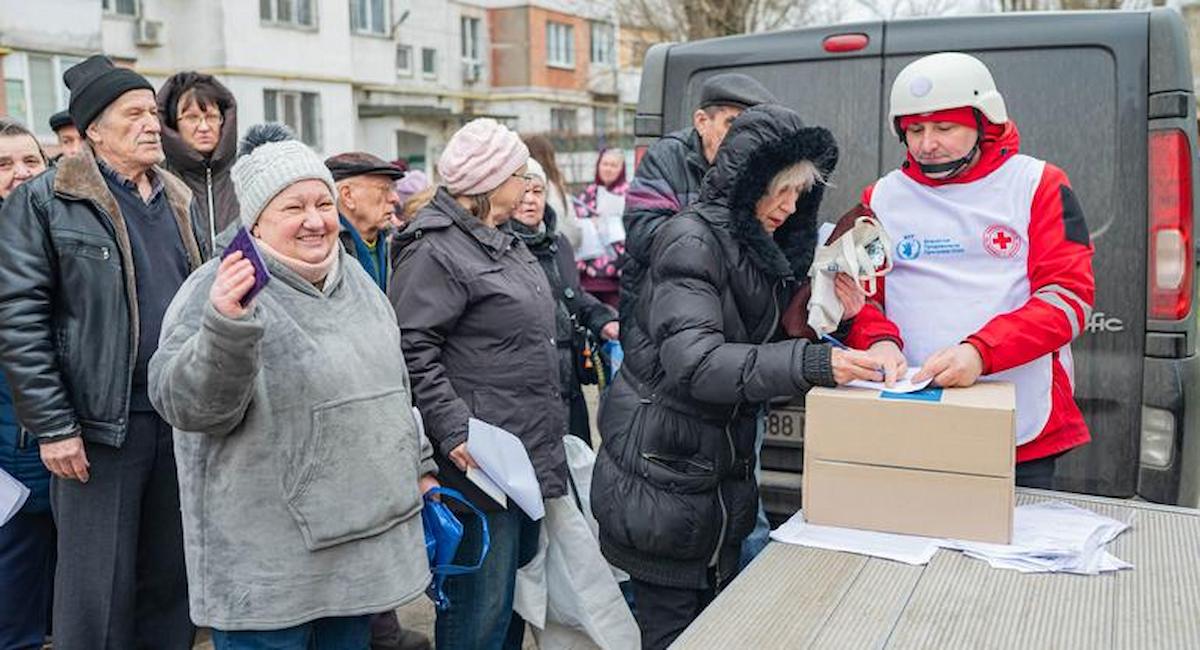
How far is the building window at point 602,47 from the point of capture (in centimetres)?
4066

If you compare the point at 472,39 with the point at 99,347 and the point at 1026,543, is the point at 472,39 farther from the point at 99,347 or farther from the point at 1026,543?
the point at 1026,543

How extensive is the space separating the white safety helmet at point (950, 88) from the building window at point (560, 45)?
36367 mm

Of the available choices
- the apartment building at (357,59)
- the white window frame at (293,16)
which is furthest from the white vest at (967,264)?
the white window frame at (293,16)

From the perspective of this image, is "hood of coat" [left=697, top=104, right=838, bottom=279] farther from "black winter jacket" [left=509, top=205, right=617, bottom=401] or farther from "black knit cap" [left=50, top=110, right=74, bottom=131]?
"black knit cap" [left=50, top=110, right=74, bottom=131]

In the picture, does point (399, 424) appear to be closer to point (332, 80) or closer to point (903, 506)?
point (903, 506)

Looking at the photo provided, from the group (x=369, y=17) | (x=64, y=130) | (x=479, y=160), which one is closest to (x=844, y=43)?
(x=479, y=160)

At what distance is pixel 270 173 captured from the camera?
252 cm

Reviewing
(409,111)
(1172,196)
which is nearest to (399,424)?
(1172,196)

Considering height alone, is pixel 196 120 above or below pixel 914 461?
above

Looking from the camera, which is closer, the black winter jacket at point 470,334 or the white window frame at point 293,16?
the black winter jacket at point 470,334

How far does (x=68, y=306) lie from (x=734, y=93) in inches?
84.0

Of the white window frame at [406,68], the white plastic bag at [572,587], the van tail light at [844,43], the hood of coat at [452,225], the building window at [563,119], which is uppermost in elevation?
the white window frame at [406,68]

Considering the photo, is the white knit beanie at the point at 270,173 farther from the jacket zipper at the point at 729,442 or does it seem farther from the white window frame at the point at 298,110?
the white window frame at the point at 298,110

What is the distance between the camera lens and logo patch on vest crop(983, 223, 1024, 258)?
272 centimetres
